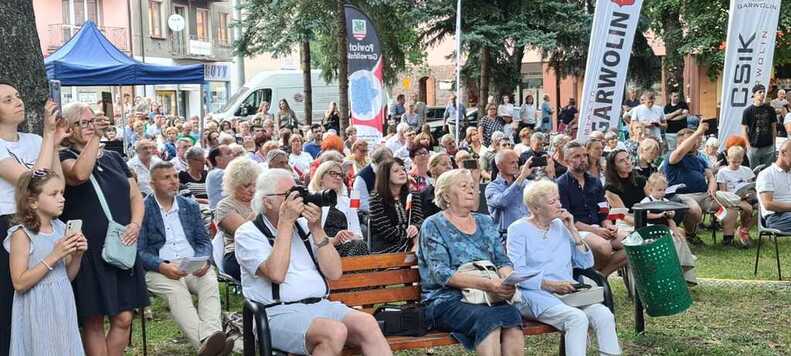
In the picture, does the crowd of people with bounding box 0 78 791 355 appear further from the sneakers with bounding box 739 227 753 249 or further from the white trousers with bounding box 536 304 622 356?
the sneakers with bounding box 739 227 753 249

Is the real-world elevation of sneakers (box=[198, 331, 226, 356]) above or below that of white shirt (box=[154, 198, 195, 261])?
below

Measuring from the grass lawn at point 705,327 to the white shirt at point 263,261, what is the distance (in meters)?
1.67

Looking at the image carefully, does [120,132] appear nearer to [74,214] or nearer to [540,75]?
[74,214]

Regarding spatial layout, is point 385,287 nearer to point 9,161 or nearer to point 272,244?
point 272,244

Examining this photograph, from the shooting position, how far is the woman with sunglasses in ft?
17.8

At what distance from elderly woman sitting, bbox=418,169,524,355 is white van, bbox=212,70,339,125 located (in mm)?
26378

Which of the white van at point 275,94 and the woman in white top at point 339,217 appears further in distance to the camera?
the white van at point 275,94

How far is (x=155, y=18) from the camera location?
49.5 meters

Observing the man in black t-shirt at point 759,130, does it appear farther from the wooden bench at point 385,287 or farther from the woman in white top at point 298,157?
the wooden bench at point 385,287

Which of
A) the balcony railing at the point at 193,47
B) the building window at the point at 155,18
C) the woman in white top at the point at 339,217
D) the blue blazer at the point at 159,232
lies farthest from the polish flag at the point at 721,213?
the balcony railing at the point at 193,47

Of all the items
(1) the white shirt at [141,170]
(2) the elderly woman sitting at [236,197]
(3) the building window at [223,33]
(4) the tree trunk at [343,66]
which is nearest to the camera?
(2) the elderly woman sitting at [236,197]

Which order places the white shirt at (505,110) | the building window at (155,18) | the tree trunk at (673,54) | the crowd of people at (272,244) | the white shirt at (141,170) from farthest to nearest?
the building window at (155,18)
the tree trunk at (673,54)
the white shirt at (505,110)
the white shirt at (141,170)
the crowd of people at (272,244)

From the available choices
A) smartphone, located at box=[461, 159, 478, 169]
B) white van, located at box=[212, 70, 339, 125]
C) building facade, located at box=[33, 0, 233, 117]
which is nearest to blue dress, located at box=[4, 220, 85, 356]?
smartphone, located at box=[461, 159, 478, 169]

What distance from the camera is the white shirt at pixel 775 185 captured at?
32.4 feet
